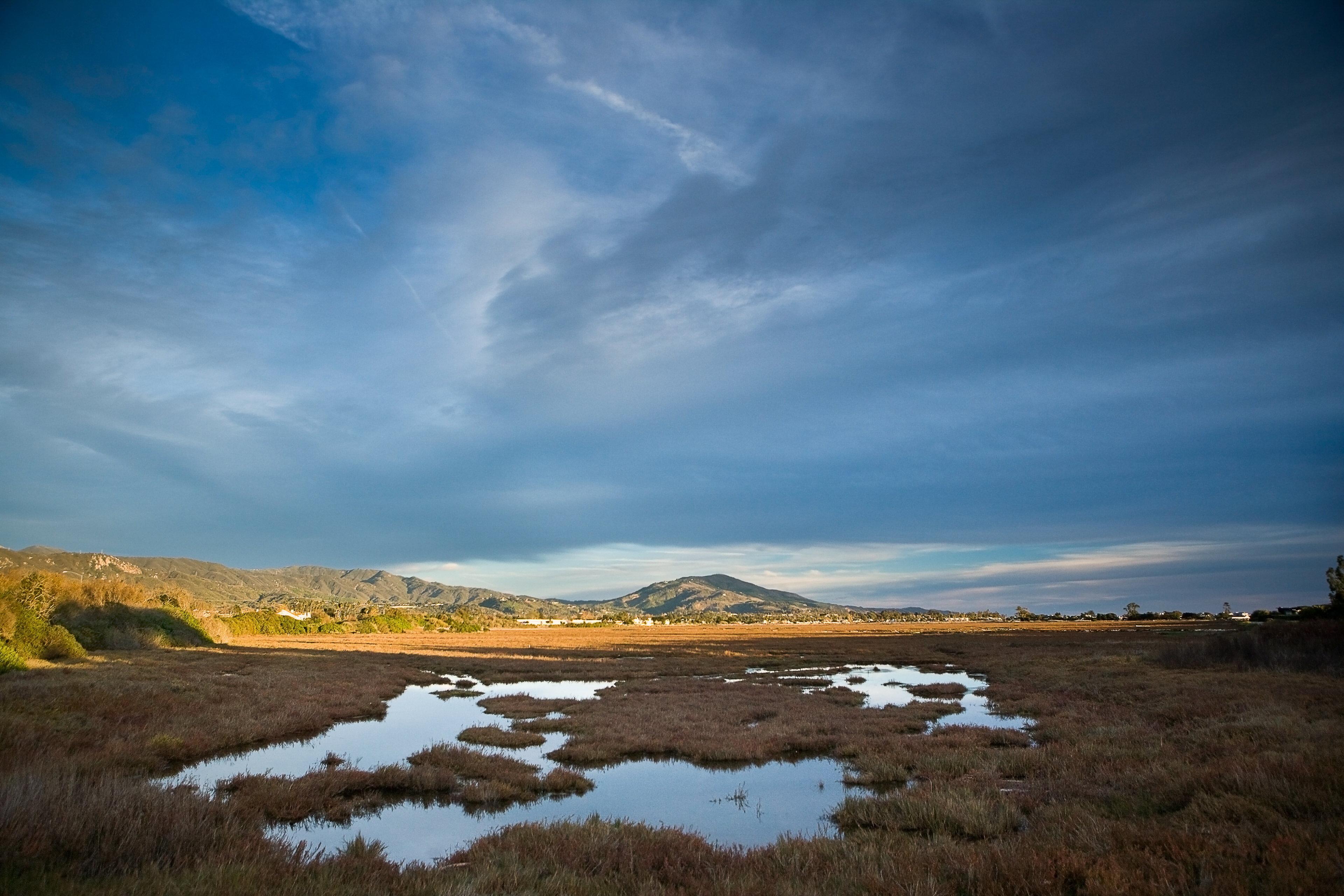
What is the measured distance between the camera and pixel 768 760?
17.3 metres

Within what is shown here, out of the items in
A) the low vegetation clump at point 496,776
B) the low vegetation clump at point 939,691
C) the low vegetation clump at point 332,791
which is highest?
the low vegetation clump at point 332,791

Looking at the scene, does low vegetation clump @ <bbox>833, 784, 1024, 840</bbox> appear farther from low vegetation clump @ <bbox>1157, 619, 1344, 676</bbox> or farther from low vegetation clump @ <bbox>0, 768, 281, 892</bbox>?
low vegetation clump @ <bbox>1157, 619, 1344, 676</bbox>

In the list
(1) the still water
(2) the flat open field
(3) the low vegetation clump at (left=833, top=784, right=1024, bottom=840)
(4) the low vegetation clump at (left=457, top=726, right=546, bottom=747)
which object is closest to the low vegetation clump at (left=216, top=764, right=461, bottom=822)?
(2) the flat open field

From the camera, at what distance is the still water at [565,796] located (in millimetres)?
10633

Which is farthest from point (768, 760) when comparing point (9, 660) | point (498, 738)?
point (9, 660)

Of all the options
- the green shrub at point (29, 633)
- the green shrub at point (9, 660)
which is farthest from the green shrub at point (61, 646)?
the green shrub at point (9, 660)

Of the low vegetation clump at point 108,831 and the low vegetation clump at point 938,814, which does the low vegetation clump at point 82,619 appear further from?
the low vegetation clump at point 938,814

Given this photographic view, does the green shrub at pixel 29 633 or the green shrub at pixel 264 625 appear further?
the green shrub at pixel 264 625

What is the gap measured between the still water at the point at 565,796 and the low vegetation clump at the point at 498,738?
0.32 metres

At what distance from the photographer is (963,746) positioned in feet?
55.3

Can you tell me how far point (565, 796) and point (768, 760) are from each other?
6.27 m

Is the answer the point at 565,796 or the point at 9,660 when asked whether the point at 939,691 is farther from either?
the point at 9,660

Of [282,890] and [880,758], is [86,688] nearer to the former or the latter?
[282,890]

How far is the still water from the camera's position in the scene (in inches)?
419
